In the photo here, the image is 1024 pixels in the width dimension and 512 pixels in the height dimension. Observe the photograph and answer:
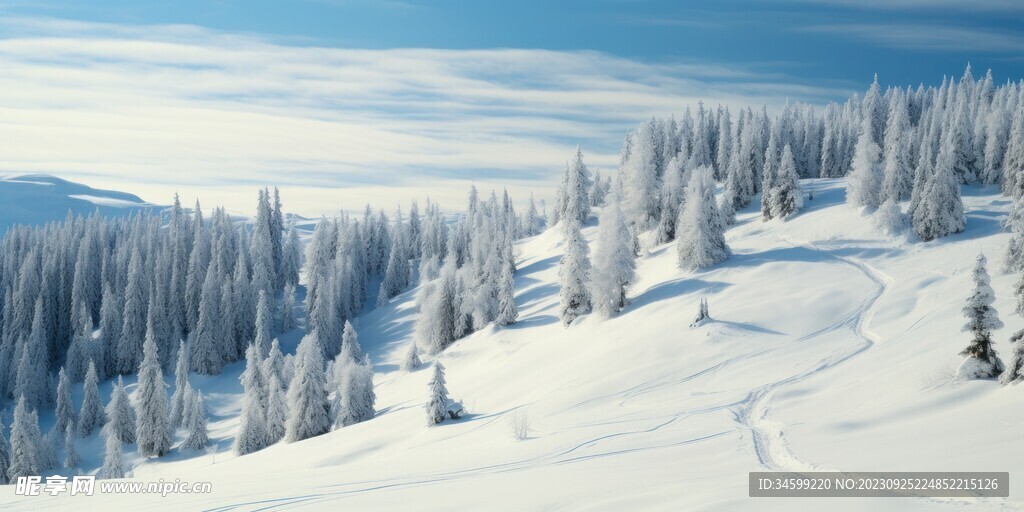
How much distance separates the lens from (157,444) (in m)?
64.2

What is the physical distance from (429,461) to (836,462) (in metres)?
14.3

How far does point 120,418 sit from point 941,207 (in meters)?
77.9

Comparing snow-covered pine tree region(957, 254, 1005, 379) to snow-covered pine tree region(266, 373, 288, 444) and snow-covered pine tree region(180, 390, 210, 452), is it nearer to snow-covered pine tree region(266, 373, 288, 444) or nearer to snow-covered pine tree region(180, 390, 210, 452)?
snow-covered pine tree region(266, 373, 288, 444)

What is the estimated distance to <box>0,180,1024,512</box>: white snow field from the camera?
1809cm

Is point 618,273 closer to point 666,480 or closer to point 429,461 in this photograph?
point 429,461

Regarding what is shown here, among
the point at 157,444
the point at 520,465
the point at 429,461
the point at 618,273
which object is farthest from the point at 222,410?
the point at 520,465

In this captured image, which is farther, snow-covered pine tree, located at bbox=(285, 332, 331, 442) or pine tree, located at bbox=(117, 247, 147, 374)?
pine tree, located at bbox=(117, 247, 147, 374)

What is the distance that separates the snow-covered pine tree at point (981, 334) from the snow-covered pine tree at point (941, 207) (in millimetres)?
38811

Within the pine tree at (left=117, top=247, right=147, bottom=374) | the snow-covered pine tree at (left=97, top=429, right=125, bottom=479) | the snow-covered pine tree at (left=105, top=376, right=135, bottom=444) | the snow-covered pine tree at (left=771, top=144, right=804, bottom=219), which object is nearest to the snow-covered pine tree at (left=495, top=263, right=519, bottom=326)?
the snow-covered pine tree at (left=771, top=144, right=804, bottom=219)

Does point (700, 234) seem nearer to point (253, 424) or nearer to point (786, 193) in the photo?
point (786, 193)

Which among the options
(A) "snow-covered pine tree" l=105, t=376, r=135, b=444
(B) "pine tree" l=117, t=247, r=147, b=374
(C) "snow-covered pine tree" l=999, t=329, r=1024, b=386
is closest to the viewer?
(C) "snow-covered pine tree" l=999, t=329, r=1024, b=386

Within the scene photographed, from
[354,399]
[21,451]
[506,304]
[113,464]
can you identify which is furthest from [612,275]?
[21,451]

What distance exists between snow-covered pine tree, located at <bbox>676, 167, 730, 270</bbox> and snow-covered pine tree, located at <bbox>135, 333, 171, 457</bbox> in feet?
162

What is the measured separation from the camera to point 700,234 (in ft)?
204
